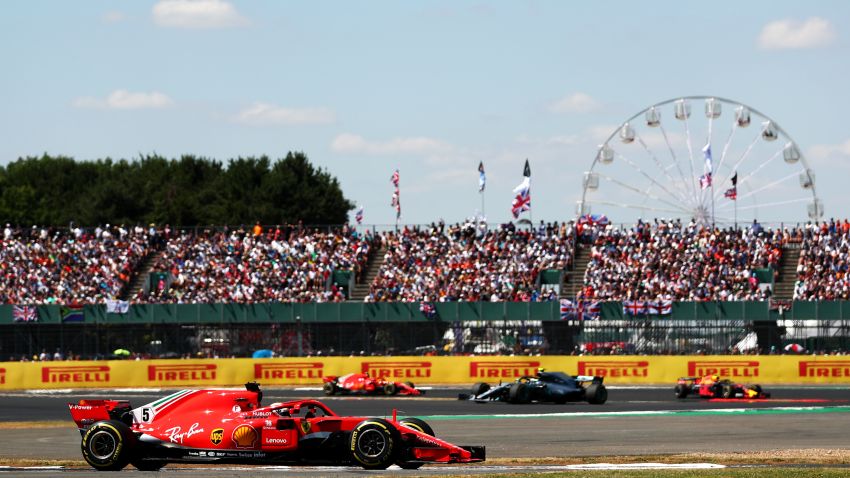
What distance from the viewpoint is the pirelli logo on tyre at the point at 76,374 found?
51344 millimetres

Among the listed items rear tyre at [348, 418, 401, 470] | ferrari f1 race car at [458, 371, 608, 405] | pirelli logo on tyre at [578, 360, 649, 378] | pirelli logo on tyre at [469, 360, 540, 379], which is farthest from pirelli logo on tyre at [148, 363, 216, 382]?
rear tyre at [348, 418, 401, 470]

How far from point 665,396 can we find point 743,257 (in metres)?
17.6

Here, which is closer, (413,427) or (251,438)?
(251,438)

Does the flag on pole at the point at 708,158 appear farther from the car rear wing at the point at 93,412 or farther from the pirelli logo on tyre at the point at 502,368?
the car rear wing at the point at 93,412

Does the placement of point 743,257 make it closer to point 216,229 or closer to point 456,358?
point 456,358

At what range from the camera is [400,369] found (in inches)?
2045

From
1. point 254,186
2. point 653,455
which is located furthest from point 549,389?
point 254,186

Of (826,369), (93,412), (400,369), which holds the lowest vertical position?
(93,412)

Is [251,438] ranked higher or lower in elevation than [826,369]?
lower

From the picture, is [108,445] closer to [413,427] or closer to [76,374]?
[413,427]

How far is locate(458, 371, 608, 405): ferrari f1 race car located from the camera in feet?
128

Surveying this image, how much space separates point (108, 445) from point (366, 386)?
76.2ft

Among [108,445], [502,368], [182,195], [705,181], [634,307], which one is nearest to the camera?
[108,445]

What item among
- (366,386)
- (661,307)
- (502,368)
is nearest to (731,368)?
(661,307)
